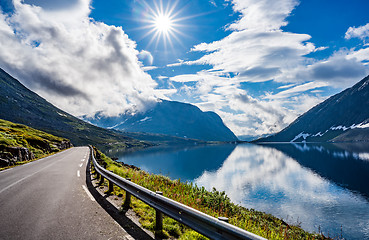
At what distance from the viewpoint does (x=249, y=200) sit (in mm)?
33031

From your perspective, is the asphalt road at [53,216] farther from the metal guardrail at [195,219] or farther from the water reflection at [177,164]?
the water reflection at [177,164]

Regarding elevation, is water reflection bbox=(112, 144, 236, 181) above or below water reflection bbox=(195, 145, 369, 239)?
below

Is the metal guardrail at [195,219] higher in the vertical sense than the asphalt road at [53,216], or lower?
higher

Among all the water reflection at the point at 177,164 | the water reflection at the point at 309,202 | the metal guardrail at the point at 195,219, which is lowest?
the water reflection at the point at 177,164

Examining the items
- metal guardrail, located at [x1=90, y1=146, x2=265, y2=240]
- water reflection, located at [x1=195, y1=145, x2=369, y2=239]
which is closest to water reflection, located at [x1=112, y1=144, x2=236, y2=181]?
water reflection, located at [x1=195, y1=145, x2=369, y2=239]

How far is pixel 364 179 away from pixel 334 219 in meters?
32.5

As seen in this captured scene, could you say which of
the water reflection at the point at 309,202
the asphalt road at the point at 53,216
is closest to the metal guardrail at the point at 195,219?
the asphalt road at the point at 53,216

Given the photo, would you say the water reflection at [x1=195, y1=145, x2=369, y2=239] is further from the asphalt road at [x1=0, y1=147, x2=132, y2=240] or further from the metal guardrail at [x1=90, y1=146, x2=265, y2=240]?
the asphalt road at [x1=0, y1=147, x2=132, y2=240]

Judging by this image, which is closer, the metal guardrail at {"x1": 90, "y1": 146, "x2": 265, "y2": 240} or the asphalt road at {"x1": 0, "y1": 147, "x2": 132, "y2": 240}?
the metal guardrail at {"x1": 90, "y1": 146, "x2": 265, "y2": 240}

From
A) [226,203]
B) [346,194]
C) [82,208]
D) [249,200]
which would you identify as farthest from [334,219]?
[82,208]

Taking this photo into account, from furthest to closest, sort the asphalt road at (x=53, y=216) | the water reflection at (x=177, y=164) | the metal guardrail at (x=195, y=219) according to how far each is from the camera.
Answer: the water reflection at (x=177, y=164) < the asphalt road at (x=53, y=216) < the metal guardrail at (x=195, y=219)

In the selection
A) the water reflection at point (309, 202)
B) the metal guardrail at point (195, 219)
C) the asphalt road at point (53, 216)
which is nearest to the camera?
the metal guardrail at point (195, 219)

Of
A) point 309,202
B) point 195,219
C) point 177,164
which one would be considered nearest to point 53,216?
point 195,219

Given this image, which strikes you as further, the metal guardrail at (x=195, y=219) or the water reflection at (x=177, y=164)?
the water reflection at (x=177, y=164)
